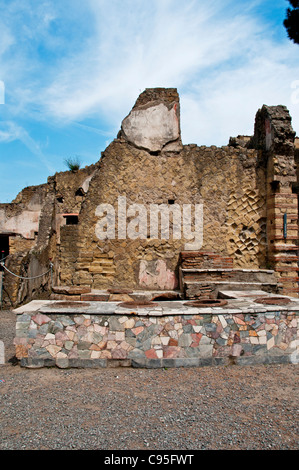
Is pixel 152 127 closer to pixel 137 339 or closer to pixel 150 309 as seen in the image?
pixel 150 309

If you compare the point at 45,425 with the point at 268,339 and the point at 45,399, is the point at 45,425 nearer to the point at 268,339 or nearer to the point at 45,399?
the point at 45,399

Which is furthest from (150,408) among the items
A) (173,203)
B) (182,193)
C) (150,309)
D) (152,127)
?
(152,127)

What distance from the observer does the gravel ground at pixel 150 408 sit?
248cm

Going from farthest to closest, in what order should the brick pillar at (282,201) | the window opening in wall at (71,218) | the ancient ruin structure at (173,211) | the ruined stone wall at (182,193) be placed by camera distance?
the window opening in wall at (71,218) < the ruined stone wall at (182,193) < the ancient ruin structure at (173,211) < the brick pillar at (282,201)

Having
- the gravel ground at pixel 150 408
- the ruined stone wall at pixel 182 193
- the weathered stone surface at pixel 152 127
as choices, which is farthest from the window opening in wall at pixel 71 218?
the gravel ground at pixel 150 408

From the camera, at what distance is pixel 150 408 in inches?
118

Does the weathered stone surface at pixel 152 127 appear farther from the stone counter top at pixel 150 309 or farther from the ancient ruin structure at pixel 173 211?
the stone counter top at pixel 150 309

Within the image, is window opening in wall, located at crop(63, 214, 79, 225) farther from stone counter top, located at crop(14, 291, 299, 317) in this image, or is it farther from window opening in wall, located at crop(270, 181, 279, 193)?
stone counter top, located at crop(14, 291, 299, 317)

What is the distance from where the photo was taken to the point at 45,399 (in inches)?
126

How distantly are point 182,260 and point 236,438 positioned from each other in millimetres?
4992

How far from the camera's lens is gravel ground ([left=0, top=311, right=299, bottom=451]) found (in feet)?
8.14

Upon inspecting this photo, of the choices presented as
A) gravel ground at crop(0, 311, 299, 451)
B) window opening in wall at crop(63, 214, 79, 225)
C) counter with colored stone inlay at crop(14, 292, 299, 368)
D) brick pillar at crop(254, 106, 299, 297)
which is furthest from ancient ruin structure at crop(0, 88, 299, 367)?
window opening in wall at crop(63, 214, 79, 225)

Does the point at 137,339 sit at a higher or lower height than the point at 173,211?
lower
